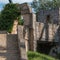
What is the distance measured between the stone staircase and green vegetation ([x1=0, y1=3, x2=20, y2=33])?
11479 mm

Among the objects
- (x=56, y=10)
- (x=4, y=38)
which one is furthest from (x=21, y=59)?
→ (x=56, y=10)

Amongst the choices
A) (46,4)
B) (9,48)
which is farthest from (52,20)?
(46,4)

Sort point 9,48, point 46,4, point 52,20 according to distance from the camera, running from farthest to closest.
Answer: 1. point 46,4
2. point 52,20
3. point 9,48

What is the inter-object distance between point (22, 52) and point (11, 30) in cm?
1353

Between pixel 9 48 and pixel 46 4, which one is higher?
pixel 46 4

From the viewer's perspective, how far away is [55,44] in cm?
2867

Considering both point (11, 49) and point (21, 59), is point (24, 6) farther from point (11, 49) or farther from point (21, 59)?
point (21, 59)

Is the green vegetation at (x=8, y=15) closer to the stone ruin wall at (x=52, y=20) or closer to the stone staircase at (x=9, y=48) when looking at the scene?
the stone ruin wall at (x=52, y=20)

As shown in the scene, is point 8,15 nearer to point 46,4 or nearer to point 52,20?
point 52,20

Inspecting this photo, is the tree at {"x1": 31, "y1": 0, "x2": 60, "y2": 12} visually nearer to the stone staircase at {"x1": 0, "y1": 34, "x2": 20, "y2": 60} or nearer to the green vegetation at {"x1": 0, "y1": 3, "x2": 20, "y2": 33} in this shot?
the green vegetation at {"x1": 0, "y1": 3, "x2": 20, "y2": 33}

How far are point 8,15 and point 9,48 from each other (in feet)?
44.1

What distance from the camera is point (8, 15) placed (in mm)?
33156

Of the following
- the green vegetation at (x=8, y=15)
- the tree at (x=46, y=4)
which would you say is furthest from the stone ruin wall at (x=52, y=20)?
the tree at (x=46, y=4)

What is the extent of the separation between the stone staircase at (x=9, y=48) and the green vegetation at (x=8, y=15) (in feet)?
37.7
